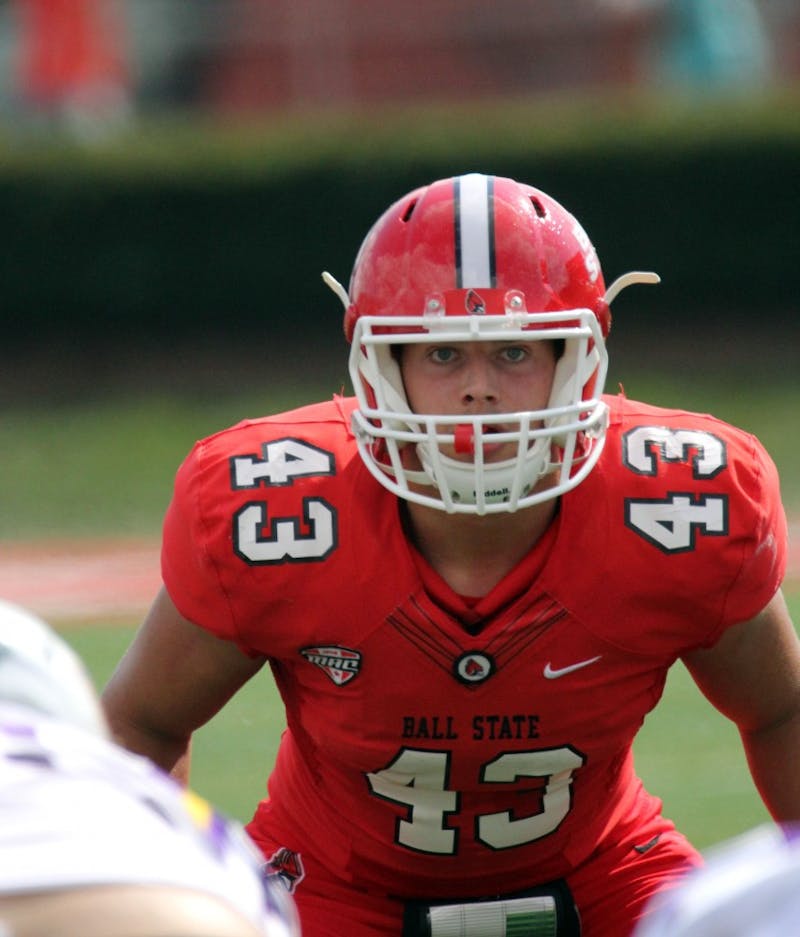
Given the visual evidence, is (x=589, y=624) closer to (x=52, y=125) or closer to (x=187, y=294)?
(x=187, y=294)

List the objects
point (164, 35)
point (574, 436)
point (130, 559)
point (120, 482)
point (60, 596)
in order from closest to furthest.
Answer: point (574, 436) → point (60, 596) → point (130, 559) → point (120, 482) → point (164, 35)

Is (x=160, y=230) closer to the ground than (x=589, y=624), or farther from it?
closer to the ground

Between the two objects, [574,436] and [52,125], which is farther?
[52,125]

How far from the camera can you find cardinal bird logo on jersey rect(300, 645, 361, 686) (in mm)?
3078

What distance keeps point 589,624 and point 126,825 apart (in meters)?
1.55

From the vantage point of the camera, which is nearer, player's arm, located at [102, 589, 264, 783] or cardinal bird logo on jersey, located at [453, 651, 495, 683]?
cardinal bird logo on jersey, located at [453, 651, 495, 683]

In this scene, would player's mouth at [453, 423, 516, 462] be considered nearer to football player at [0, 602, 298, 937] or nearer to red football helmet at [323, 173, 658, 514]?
red football helmet at [323, 173, 658, 514]

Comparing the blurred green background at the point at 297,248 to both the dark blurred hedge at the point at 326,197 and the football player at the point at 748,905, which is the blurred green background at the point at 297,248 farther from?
the football player at the point at 748,905

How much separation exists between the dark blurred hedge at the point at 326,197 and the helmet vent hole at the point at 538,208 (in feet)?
29.9

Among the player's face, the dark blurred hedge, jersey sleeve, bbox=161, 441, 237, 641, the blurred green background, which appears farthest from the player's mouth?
the dark blurred hedge

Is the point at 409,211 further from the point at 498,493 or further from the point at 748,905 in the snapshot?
the point at 748,905

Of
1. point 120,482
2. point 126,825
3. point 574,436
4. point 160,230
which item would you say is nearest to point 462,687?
point 574,436

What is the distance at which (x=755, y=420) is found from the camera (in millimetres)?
11688

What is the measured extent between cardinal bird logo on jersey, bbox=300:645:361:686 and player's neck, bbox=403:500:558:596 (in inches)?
8.3
